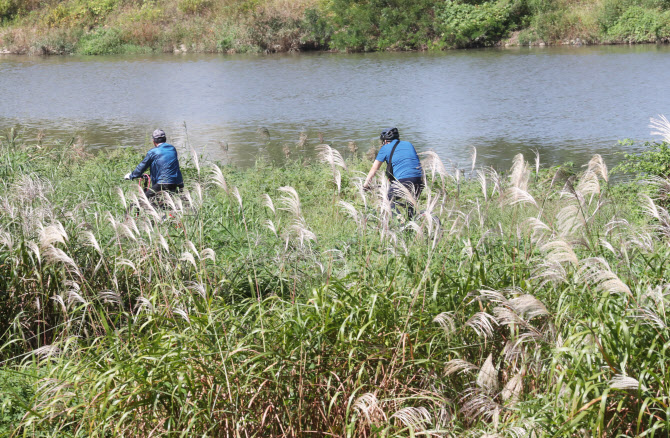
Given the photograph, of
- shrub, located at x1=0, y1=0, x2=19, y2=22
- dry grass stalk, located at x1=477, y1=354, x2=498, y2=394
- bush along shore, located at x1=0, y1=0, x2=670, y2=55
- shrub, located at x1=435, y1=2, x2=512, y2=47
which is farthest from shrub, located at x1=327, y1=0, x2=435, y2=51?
dry grass stalk, located at x1=477, y1=354, x2=498, y2=394

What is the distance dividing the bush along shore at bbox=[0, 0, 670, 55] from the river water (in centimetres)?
217

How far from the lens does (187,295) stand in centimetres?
514

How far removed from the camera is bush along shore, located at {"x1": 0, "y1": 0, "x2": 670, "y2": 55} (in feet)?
121

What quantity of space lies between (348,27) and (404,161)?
32.8 meters

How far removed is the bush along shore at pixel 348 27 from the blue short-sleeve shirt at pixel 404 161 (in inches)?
1207

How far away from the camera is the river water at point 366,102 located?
55.8ft

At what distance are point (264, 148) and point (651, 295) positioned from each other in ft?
44.1

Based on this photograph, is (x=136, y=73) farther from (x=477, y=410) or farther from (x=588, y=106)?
(x=477, y=410)

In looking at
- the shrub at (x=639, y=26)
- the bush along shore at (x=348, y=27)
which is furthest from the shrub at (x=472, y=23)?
the shrub at (x=639, y=26)

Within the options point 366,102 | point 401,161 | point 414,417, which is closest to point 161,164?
point 401,161

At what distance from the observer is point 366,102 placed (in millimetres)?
23203

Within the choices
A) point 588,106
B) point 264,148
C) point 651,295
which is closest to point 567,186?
point 651,295

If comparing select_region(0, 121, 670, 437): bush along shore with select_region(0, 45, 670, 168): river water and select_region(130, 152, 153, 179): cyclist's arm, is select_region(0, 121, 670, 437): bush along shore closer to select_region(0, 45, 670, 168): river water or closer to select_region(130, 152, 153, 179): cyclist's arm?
select_region(130, 152, 153, 179): cyclist's arm

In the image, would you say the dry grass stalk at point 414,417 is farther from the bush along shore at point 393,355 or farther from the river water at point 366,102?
the river water at point 366,102
